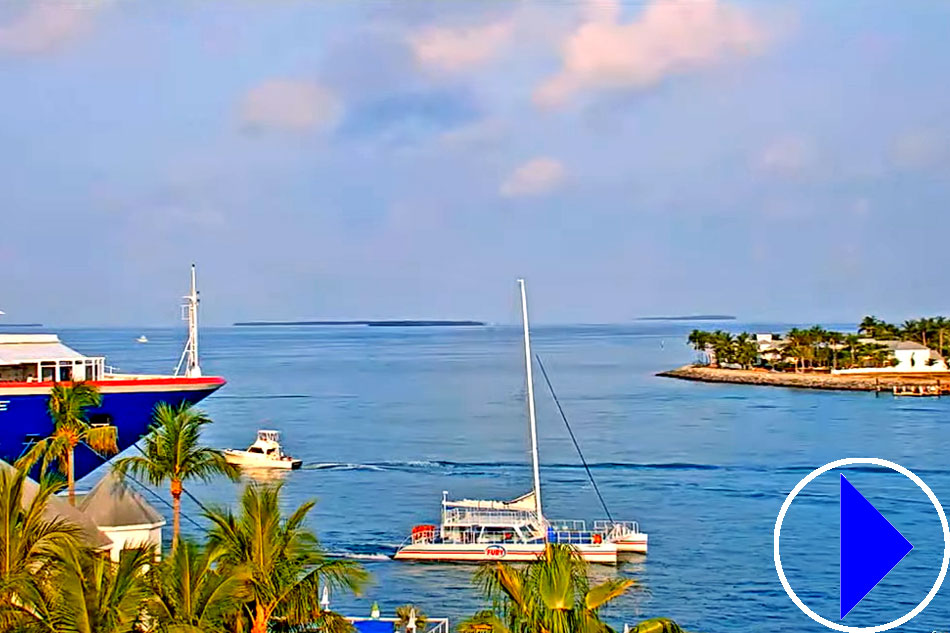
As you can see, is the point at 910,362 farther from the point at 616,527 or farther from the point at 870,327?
the point at 616,527

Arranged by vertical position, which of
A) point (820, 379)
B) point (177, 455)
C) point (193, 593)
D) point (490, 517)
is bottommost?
point (490, 517)

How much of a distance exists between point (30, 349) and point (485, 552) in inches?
539

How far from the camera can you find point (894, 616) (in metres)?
29.8

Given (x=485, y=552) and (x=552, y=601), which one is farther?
(x=485, y=552)

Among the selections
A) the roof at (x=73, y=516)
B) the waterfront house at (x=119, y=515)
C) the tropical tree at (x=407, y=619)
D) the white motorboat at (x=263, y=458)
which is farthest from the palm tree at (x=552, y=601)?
the white motorboat at (x=263, y=458)

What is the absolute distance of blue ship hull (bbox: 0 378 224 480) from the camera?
30547mm

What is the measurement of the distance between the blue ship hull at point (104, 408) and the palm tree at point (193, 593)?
1973 cm

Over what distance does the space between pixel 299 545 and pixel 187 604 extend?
1.72 m

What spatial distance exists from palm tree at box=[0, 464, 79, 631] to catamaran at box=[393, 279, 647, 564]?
895 inches

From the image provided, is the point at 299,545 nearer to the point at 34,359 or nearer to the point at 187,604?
the point at 187,604

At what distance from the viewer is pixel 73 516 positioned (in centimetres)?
1656

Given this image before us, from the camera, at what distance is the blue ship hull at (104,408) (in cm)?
3055

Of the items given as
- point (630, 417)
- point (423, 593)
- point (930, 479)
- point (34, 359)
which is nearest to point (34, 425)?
point (34, 359)

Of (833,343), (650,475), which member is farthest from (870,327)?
(650,475)
